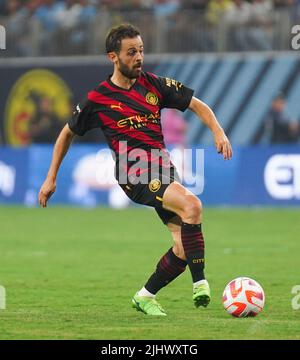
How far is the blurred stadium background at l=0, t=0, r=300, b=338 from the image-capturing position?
22328 mm

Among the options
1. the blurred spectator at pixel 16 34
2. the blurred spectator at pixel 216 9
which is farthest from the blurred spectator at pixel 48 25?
the blurred spectator at pixel 216 9

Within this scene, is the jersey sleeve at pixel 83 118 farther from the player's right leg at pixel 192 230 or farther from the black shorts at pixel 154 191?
the player's right leg at pixel 192 230

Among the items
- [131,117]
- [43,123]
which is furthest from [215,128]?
[43,123]

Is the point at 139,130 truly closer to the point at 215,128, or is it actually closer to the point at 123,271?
the point at 215,128

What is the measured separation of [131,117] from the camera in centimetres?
950

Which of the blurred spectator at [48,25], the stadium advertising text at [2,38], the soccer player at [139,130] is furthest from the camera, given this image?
the blurred spectator at [48,25]

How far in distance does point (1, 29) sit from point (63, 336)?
57.0 feet

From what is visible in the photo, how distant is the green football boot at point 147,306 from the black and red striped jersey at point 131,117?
1.13 meters

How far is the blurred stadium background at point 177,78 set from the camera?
73.3 ft

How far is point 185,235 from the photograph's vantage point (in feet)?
30.1

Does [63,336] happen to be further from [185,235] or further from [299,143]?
[299,143]

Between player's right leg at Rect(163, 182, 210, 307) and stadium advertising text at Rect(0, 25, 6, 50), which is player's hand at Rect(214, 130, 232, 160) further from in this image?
stadium advertising text at Rect(0, 25, 6, 50)

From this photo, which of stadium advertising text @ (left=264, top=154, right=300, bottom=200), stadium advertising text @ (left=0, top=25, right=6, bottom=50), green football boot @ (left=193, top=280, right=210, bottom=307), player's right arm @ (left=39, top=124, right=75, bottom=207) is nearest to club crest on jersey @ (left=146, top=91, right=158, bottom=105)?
player's right arm @ (left=39, top=124, right=75, bottom=207)

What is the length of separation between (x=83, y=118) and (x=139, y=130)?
0.52m
